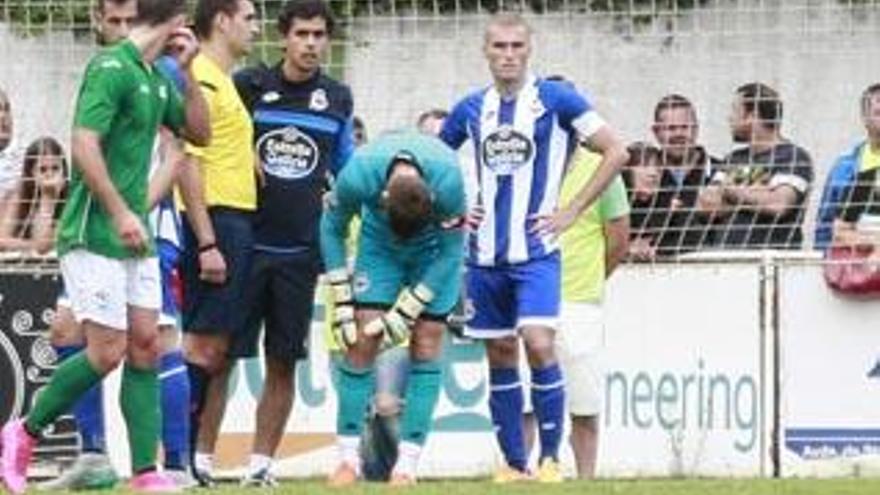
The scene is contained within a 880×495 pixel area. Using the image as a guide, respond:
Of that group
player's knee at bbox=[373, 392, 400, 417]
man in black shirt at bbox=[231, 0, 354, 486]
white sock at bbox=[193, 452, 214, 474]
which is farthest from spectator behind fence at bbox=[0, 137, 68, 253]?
player's knee at bbox=[373, 392, 400, 417]

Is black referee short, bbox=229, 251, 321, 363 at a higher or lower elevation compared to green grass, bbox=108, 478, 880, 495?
higher

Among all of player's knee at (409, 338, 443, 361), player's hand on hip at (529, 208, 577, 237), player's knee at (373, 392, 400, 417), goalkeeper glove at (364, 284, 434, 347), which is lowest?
player's knee at (373, 392, 400, 417)

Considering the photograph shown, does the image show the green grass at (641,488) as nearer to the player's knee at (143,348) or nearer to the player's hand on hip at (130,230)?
the player's knee at (143,348)

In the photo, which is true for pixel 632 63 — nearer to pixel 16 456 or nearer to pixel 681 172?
pixel 681 172

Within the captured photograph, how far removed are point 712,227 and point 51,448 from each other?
4125 mm

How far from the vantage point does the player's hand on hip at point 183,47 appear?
578 inches

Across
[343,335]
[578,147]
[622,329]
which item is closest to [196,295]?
[343,335]

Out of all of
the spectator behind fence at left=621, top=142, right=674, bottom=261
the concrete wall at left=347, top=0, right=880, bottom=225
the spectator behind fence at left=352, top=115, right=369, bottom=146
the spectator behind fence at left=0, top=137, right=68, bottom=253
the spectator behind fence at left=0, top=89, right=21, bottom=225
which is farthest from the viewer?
the concrete wall at left=347, top=0, right=880, bottom=225

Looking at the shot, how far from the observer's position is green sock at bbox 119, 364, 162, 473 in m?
14.0

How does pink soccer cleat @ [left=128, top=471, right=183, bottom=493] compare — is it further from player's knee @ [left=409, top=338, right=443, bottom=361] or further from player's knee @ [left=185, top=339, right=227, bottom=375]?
player's knee @ [left=185, top=339, right=227, bottom=375]

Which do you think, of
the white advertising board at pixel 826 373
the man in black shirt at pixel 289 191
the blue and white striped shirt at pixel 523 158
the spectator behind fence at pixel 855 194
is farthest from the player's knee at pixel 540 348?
the spectator behind fence at pixel 855 194

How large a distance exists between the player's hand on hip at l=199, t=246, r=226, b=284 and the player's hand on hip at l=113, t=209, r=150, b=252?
223cm

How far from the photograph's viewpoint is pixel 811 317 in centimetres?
1867

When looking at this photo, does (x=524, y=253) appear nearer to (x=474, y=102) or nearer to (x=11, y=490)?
(x=474, y=102)
